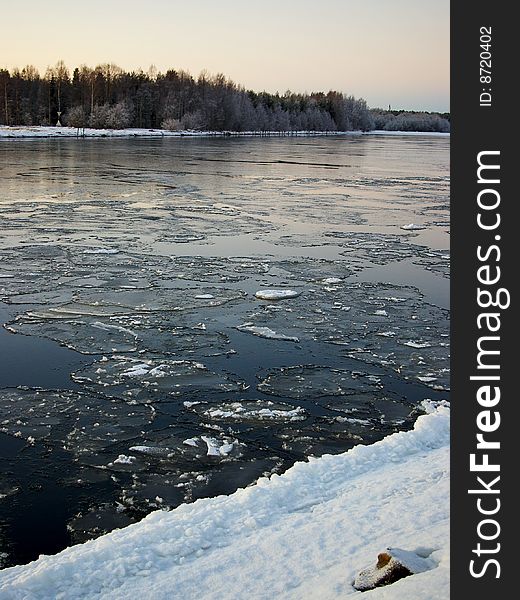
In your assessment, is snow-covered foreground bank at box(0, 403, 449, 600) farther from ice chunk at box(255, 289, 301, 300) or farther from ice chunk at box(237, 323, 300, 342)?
ice chunk at box(255, 289, 301, 300)

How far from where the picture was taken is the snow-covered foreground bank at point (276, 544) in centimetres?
315

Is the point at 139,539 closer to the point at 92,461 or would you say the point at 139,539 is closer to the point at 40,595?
the point at 40,595

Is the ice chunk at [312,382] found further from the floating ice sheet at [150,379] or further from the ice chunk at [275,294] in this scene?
the ice chunk at [275,294]

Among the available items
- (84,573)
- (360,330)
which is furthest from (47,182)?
(84,573)

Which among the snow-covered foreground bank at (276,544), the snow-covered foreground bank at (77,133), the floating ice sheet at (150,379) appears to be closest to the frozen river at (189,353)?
the floating ice sheet at (150,379)

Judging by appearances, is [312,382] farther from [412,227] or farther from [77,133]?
[77,133]

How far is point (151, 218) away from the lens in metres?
15.9

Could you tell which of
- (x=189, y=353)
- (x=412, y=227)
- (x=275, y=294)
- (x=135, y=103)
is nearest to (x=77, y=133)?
(x=135, y=103)

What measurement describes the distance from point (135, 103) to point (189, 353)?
8673cm

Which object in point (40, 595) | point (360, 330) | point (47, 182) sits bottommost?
point (40, 595)

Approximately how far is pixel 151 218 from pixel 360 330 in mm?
9080

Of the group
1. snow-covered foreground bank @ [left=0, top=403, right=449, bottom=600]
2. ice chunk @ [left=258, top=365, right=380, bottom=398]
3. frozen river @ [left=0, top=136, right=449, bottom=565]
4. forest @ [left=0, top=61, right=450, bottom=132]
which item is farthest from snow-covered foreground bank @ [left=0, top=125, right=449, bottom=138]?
snow-covered foreground bank @ [left=0, top=403, right=449, bottom=600]

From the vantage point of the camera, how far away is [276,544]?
140 inches

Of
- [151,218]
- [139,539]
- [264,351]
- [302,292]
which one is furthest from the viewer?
[151,218]
